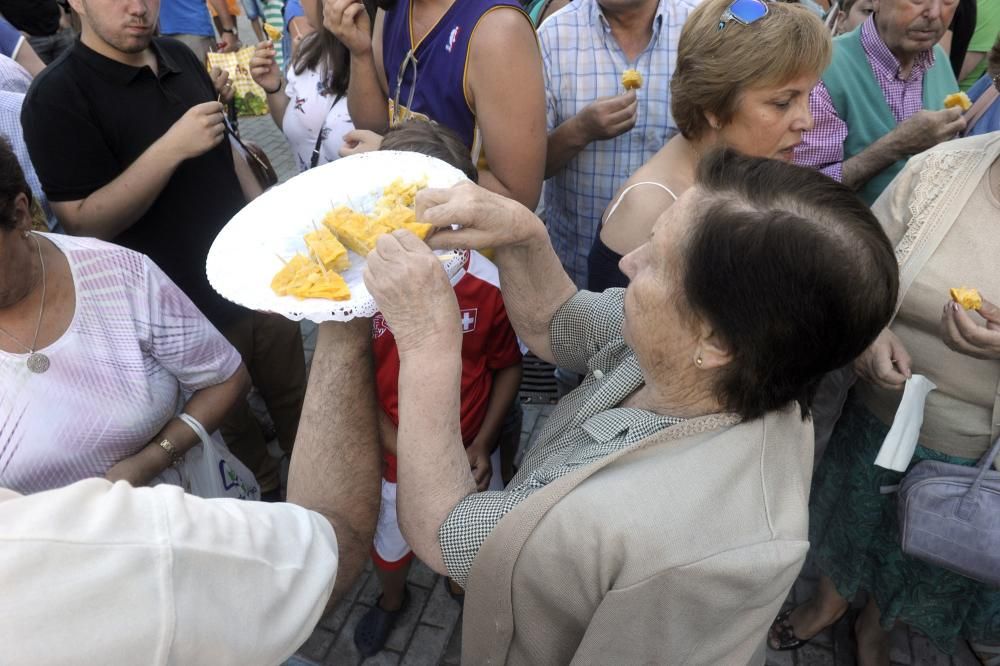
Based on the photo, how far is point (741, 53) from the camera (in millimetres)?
2086

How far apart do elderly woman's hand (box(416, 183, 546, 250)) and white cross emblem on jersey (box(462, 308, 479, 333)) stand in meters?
0.66

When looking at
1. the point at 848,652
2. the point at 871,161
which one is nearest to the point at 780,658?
the point at 848,652

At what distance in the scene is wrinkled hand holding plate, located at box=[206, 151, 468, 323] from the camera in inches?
58.6

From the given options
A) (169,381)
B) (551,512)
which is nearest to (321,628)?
(169,381)

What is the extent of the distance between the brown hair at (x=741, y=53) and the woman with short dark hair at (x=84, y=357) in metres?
2.06

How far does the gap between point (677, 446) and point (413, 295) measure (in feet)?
2.29

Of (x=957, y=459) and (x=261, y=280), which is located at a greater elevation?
(x=261, y=280)

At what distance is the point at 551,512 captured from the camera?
1261mm

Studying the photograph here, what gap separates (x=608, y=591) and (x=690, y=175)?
156cm

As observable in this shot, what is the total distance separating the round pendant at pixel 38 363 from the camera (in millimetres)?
1721

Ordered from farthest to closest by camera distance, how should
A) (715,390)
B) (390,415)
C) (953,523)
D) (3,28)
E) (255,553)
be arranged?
(3,28), (390,415), (953,523), (715,390), (255,553)

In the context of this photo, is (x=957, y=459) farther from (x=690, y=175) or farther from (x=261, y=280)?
(x=261, y=280)

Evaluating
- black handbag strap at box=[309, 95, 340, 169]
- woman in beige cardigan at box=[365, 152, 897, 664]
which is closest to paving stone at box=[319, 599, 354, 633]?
woman in beige cardigan at box=[365, 152, 897, 664]

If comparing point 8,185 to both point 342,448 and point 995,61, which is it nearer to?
point 342,448
